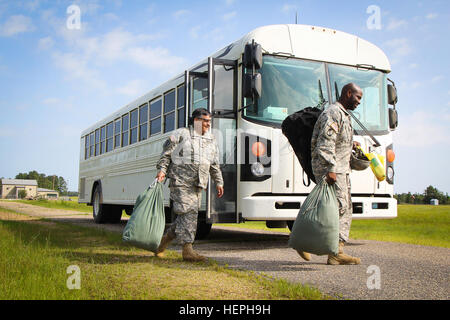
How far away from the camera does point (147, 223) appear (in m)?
5.14

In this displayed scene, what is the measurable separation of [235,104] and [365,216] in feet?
8.43

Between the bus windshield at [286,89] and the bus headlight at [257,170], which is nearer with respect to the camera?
the bus headlight at [257,170]

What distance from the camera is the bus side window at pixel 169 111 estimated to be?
9.08 m

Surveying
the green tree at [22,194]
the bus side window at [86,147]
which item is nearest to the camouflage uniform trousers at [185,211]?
the bus side window at [86,147]

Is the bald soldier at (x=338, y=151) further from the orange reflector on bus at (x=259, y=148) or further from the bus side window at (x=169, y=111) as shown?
the bus side window at (x=169, y=111)

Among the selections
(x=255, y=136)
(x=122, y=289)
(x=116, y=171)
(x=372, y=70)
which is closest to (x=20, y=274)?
(x=122, y=289)

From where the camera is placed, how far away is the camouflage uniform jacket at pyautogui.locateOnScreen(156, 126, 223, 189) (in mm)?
5477

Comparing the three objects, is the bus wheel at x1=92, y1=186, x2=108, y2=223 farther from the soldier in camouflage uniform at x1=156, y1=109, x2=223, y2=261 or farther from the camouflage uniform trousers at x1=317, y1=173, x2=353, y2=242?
the camouflage uniform trousers at x1=317, y1=173, x2=353, y2=242

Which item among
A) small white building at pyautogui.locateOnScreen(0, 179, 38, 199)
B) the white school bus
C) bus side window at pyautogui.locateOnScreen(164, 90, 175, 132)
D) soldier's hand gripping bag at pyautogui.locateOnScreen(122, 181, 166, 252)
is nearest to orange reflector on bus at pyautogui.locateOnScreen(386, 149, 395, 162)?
the white school bus

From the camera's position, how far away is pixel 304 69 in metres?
7.26

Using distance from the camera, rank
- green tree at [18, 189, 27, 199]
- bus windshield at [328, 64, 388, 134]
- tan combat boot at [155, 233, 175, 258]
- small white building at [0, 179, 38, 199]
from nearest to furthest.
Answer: tan combat boot at [155, 233, 175, 258] → bus windshield at [328, 64, 388, 134] → green tree at [18, 189, 27, 199] → small white building at [0, 179, 38, 199]

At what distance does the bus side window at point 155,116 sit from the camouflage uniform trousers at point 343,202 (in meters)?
5.32

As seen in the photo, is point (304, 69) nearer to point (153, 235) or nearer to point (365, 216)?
point (365, 216)

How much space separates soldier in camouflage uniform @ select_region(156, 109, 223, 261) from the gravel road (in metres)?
0.59
